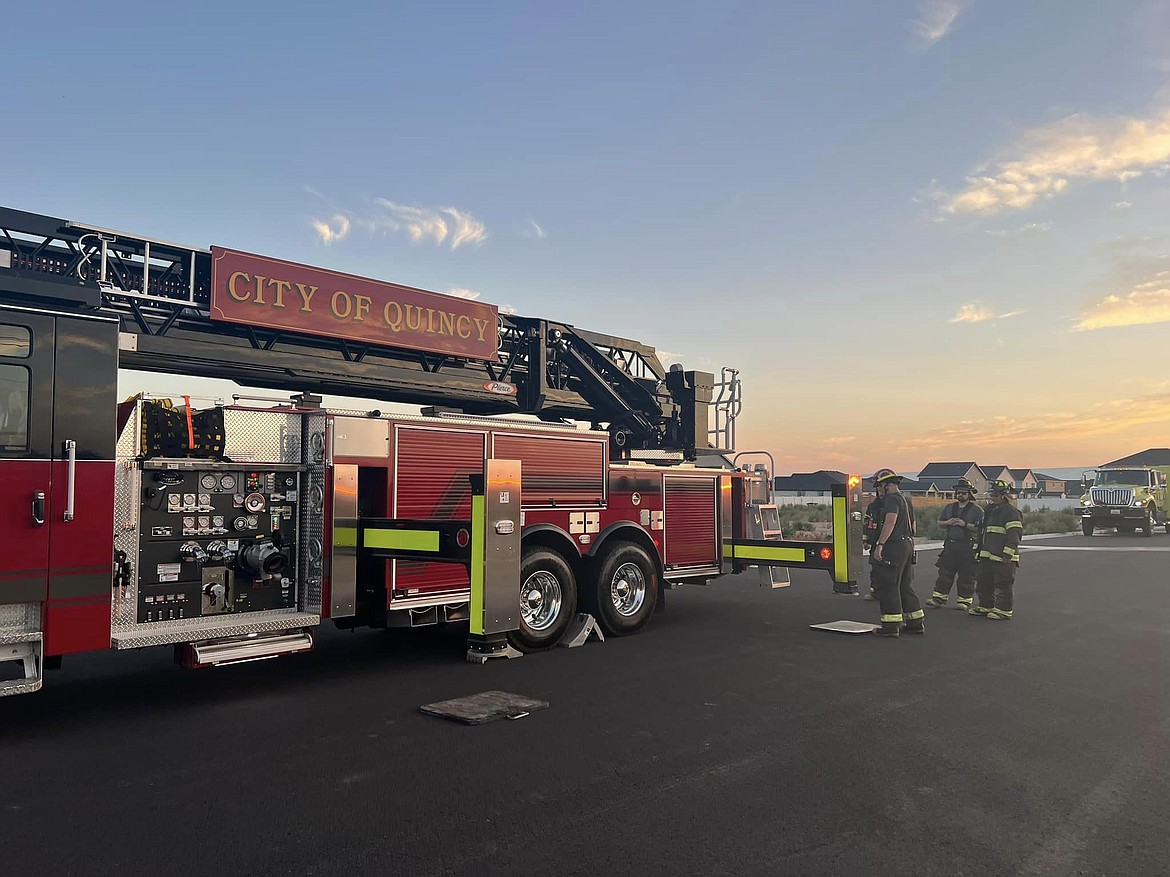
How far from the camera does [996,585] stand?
34.1ft

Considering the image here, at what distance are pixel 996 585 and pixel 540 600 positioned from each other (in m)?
5.92

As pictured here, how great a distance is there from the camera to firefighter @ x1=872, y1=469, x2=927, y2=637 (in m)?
9.01

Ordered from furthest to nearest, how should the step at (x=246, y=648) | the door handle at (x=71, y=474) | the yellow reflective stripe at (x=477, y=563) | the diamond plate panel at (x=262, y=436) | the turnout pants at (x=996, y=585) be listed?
the turnout pants at (x=996, y=585)
the yellow reflective stripe at (x=477, y=563)
the diamond plate panel at (x=262, y=436)
the step at (x=246, y=648)
the door handle at (x=71, y=474)

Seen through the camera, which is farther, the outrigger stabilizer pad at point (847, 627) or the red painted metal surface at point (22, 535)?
the outrigger stabilizer pad at point (847, 627)

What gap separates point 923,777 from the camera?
4.55 metres

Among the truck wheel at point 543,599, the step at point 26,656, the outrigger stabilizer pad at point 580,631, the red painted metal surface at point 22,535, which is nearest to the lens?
the step at point 26,656

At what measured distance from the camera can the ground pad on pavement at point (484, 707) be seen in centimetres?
556

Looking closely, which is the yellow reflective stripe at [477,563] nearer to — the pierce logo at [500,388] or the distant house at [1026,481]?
the pierce logo at [500,388]

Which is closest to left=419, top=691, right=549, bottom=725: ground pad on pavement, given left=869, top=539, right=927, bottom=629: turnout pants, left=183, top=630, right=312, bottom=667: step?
left=183, top=630, right=312, bottom=667: step

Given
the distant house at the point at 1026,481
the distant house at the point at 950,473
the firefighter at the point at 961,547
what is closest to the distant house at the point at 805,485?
the distant house at the point at 950,473

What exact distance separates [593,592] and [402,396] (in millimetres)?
2946

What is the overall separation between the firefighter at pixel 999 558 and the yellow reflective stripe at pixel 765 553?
270cm

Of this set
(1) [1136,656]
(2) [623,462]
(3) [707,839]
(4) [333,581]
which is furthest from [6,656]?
(1) [1136,656]

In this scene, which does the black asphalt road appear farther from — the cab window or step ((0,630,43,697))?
the cab window
